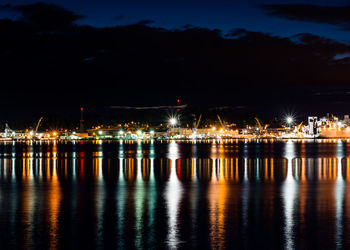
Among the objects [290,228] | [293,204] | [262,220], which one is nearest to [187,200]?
[293,204]

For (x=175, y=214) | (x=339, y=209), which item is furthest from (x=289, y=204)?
(x=175, y=214)

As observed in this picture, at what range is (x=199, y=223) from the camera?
14.6 metres

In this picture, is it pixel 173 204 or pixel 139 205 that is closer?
pixel 139 205

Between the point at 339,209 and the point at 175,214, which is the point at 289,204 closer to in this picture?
the point at 339,209

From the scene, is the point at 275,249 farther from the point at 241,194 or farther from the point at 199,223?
the point at 241,194

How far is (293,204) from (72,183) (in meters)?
12.4

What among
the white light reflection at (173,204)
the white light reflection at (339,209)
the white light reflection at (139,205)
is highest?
the white light reflection at (139,205)

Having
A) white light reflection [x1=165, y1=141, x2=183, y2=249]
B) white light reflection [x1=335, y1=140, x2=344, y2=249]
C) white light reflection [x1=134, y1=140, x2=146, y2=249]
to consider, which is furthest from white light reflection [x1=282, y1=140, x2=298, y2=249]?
white light reflection [x1=134, y1=140, x2=146, y2=249]

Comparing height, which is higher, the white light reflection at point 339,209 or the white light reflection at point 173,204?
the white light reflection at point 173,204

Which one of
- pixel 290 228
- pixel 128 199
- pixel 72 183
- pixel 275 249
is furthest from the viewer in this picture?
pixel 72 183

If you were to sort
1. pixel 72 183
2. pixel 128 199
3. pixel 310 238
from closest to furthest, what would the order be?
1. pixel 310 238
2. pixel 128 199
3. pixel 72 183

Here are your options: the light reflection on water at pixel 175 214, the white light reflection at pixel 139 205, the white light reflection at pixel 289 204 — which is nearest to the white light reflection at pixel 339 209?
the light reflection on water at pixel 175 214

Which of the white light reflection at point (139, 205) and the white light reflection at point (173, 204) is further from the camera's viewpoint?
the white light reflection at point (139, 205)

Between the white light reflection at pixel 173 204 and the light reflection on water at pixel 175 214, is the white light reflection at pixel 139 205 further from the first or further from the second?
the white light reflection at pixel 173 204
